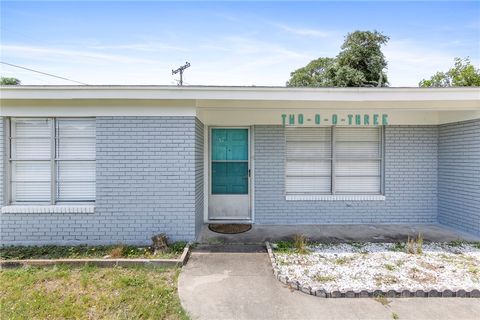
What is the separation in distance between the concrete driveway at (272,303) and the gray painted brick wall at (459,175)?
10.3 feet

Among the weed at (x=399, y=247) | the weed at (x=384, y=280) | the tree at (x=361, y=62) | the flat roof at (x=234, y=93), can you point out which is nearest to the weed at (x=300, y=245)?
the weed at (x=384, y=280)

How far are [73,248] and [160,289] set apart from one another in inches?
93.2

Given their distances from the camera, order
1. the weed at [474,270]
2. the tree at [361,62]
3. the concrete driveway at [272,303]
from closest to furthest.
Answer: the concrete driveway at [272,303]
the weed at [474,270]
the tree at [361,62]

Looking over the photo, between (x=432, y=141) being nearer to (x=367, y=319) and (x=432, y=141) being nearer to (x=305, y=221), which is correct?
(x=305, y=221)

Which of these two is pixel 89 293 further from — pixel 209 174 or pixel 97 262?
pixel 209 174

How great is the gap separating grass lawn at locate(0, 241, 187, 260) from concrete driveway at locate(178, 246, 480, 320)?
0.81 meters

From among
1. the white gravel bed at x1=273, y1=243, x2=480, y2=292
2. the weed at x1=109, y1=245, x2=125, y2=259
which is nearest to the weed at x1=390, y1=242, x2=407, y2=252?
the white gravel bed at x1=273, y1=243, x2=480, y2=292

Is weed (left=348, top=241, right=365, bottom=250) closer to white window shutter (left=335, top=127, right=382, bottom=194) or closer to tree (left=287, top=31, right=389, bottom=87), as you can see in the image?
white window shutter (left=335, top=127, right=382, bottom=194)

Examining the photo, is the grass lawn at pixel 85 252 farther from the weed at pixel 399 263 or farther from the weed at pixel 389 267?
the weed at pixel 399 263

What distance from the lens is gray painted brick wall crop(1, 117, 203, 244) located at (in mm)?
4855

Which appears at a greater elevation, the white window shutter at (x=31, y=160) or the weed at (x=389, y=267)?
the white window shutter at (x=31, y=160)

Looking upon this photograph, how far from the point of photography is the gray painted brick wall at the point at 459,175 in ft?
17.7

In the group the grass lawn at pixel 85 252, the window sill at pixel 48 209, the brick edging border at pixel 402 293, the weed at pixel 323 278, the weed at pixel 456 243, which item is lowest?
the brick edging border at pixel 402 293

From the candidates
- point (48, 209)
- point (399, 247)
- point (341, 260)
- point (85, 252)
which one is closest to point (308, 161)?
point (399, 247)
